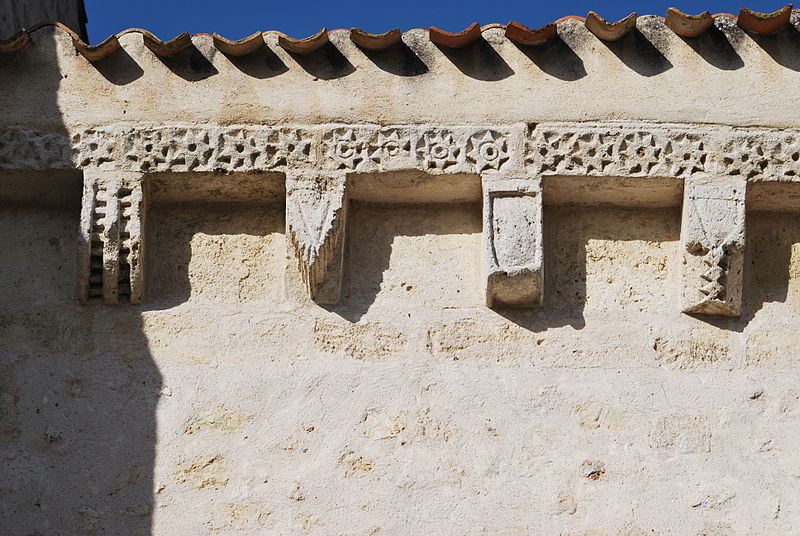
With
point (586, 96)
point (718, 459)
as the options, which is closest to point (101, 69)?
point (586, 96)

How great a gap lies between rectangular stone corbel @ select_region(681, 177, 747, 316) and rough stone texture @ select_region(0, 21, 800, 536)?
1cm

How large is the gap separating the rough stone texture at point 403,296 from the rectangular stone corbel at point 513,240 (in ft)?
0.07

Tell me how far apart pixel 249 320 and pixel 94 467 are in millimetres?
760

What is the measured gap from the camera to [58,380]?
5.24 metres

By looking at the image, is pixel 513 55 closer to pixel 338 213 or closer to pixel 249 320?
pixel 338 213

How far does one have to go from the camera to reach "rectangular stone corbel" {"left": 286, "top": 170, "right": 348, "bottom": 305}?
207 inches

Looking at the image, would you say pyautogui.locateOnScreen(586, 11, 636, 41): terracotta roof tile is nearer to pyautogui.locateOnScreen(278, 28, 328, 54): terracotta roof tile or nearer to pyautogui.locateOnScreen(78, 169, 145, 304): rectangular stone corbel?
pyautogui.locateOnScreen(278, 28, 328, 54): terracotta roof tile

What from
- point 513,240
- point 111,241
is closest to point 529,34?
point 513,240

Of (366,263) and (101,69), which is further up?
(101,69)

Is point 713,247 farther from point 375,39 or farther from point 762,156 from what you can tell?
point 375,39

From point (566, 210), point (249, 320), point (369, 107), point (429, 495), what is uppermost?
point (369, 107)

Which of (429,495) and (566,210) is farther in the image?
(566,210)

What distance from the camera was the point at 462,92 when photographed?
18.2 feet

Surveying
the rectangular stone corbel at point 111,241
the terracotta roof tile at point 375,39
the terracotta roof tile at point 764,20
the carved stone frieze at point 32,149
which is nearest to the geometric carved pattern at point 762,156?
the terracotta roof tile at point 764,20
